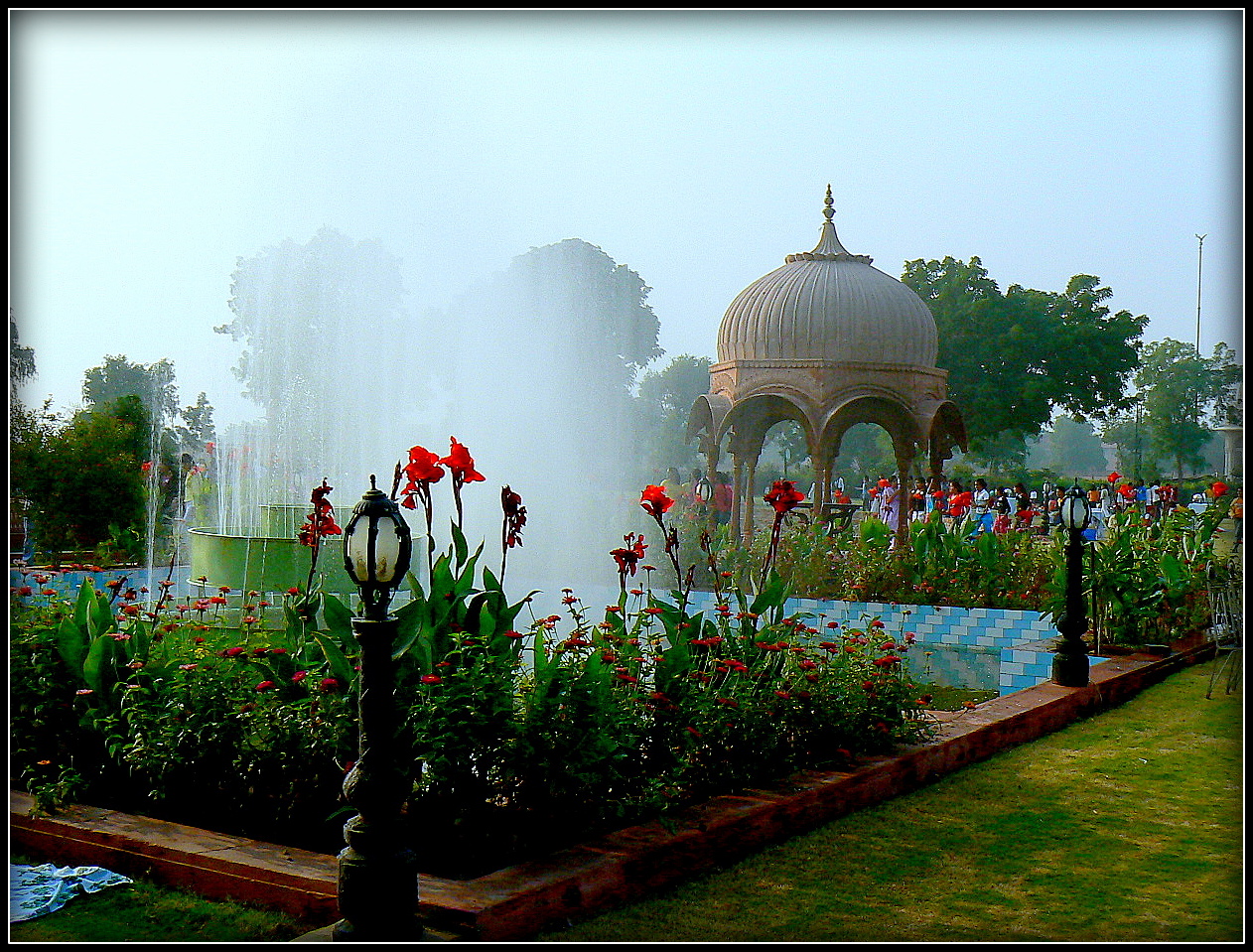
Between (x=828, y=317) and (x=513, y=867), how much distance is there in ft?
42.3

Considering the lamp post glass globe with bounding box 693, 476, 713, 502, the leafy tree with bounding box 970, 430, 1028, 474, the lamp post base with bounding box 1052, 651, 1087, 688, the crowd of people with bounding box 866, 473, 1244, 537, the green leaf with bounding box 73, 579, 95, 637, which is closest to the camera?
the green leaf with bounding box 73, 579, 95, 637

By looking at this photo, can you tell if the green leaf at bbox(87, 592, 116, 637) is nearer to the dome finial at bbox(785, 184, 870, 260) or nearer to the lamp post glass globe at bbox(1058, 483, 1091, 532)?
the lamp post glass globe at bbox(1058, 483, 1091, 532)

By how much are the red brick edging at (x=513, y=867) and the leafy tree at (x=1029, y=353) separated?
31382 mm

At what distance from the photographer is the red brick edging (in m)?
3.25

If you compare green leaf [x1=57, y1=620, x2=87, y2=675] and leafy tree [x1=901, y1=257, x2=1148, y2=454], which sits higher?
leafy tree [x1=901, y1=257, x2=1148, y2=454]

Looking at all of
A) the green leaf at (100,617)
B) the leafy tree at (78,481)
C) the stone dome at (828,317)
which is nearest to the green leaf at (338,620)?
the green leaf at (100,617)

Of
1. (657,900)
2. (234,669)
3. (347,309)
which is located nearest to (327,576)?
(234,669)

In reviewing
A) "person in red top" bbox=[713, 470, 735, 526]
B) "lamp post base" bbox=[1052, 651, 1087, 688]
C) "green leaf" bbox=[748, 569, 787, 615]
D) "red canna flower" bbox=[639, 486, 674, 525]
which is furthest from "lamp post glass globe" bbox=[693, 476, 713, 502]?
"red canna flower" bbox=[639, 486, 674, 525]

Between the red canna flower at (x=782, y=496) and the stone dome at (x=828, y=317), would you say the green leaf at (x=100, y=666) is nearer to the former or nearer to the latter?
the red canna flower at (x=782, y=496)

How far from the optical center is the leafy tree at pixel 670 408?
136 ft

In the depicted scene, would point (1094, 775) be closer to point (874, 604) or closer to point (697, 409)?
point (874, 604)

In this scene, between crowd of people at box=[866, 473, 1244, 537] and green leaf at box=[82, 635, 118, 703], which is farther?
crowd of people at box=[866, 473, 1244, 537]

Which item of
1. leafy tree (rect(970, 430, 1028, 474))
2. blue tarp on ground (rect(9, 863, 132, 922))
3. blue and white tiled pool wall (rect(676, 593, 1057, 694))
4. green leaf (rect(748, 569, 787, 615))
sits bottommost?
blue tarp on ground (rect(9, 863, 132, 922))

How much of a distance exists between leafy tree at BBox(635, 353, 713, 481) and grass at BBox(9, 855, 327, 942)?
35244 millimetres
